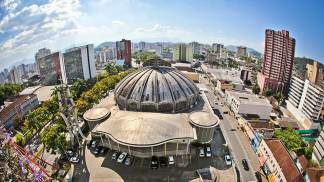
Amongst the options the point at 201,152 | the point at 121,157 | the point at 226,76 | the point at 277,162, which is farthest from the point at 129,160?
the point at 226,76

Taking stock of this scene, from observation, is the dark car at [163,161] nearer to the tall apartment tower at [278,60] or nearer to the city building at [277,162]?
the city building at [277,162]

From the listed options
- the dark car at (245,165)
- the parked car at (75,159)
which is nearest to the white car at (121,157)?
the parked car at (75,159)

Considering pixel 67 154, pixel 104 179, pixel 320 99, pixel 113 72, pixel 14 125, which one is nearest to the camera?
pixel 104 179

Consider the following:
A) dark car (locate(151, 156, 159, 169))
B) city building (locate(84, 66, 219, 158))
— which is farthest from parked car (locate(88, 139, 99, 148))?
dark car (locate(151, 156, 159, 169))

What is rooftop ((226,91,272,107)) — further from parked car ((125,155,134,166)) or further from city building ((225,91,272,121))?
parked car ((125,155,134,166))

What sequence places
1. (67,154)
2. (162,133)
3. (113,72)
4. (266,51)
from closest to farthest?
(162,133) → (67,154) → (266,51) → (113,72)

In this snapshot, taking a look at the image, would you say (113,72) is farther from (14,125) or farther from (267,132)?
(267,132)

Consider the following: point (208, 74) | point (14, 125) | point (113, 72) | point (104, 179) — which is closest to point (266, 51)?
point (208, 74)
